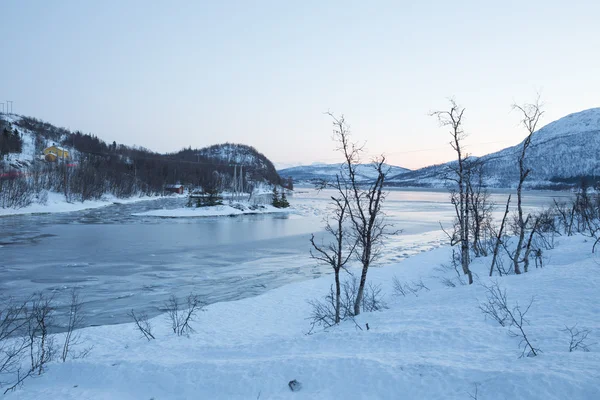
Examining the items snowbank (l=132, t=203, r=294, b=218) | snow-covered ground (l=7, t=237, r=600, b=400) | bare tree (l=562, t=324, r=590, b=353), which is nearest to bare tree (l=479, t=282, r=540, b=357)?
snow-covered ground (l=7, t=237, r=600, b=400)

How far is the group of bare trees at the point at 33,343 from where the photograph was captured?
19.8 feet

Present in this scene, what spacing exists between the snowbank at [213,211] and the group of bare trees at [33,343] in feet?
107

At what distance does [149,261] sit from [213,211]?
30.6m

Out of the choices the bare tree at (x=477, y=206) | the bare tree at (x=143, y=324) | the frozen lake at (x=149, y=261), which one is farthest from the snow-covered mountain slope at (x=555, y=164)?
the bare tree at (x=143, y=324)

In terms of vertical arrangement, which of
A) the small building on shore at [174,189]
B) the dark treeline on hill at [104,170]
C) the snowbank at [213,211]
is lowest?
the snowbank at [213,211]

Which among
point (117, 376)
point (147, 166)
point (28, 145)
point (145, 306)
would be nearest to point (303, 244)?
point (145, 306)

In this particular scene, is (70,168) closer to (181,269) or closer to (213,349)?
(181,269)

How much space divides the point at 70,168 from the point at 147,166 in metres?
45.0

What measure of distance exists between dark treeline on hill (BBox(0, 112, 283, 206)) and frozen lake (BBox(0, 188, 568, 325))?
29.7 metres

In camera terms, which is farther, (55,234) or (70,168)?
(70,168)

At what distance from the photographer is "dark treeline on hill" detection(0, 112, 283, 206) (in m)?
60.9

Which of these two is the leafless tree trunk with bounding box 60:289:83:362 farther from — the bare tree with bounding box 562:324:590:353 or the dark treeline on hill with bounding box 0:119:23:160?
the dark treeline on hill with bounding box 0:119:23:160

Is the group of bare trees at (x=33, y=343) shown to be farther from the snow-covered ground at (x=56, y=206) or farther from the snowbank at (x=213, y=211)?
the snow-covered ground at (x=56, y=206)

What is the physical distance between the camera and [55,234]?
90.0 ft
